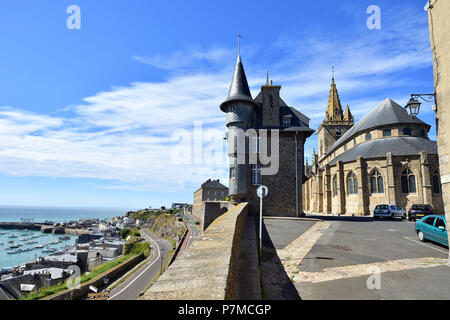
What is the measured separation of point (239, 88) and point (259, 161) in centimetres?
772

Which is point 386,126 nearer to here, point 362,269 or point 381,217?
point 381,217

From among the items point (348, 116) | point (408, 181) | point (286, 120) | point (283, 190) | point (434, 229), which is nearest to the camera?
point (434, 229)

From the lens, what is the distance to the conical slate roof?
23.5m

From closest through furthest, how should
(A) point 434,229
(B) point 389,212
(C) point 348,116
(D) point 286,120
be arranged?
(A) point 434,229
(B) point 389,212
(D) point 286,120
(C) point 348,116

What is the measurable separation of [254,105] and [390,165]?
20715 millimetres

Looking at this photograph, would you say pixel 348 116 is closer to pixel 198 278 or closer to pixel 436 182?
pixel 436 182

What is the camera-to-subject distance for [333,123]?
195 feet

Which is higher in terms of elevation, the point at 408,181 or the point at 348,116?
the point at 348,116

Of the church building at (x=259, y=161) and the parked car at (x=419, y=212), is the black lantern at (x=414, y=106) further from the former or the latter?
the parked car at (x=419, y=212)

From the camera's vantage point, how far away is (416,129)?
116ft

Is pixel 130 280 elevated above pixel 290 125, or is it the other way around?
pixel 290 125

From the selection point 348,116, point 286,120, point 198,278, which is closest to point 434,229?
point 198,278

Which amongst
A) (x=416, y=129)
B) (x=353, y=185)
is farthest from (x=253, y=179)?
(x=416, y=129)

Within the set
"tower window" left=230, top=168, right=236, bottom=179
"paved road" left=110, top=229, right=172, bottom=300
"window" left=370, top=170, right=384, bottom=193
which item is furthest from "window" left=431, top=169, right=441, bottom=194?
"paved road" left=110, top=229, right=172, bottom=300
